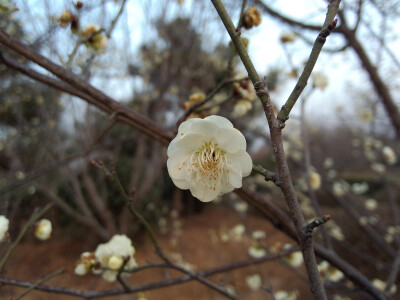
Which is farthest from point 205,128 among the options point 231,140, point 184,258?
point 184,258

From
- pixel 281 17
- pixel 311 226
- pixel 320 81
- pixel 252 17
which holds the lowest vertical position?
pixel 311 226

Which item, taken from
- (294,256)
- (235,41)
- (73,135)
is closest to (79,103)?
(73,135)

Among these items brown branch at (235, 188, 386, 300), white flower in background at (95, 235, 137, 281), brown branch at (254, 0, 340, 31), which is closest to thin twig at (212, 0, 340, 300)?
brown branch at (235, 188, 386, 300)

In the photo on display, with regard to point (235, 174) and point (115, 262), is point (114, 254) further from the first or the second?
point (235, 174)

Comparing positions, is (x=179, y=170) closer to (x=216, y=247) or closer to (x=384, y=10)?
(x=384, y=10)

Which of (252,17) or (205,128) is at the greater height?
(252,17)

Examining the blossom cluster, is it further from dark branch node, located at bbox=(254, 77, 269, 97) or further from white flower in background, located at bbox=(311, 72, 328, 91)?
white flower in background, located at bbox=(311, 72, 328, 91)
